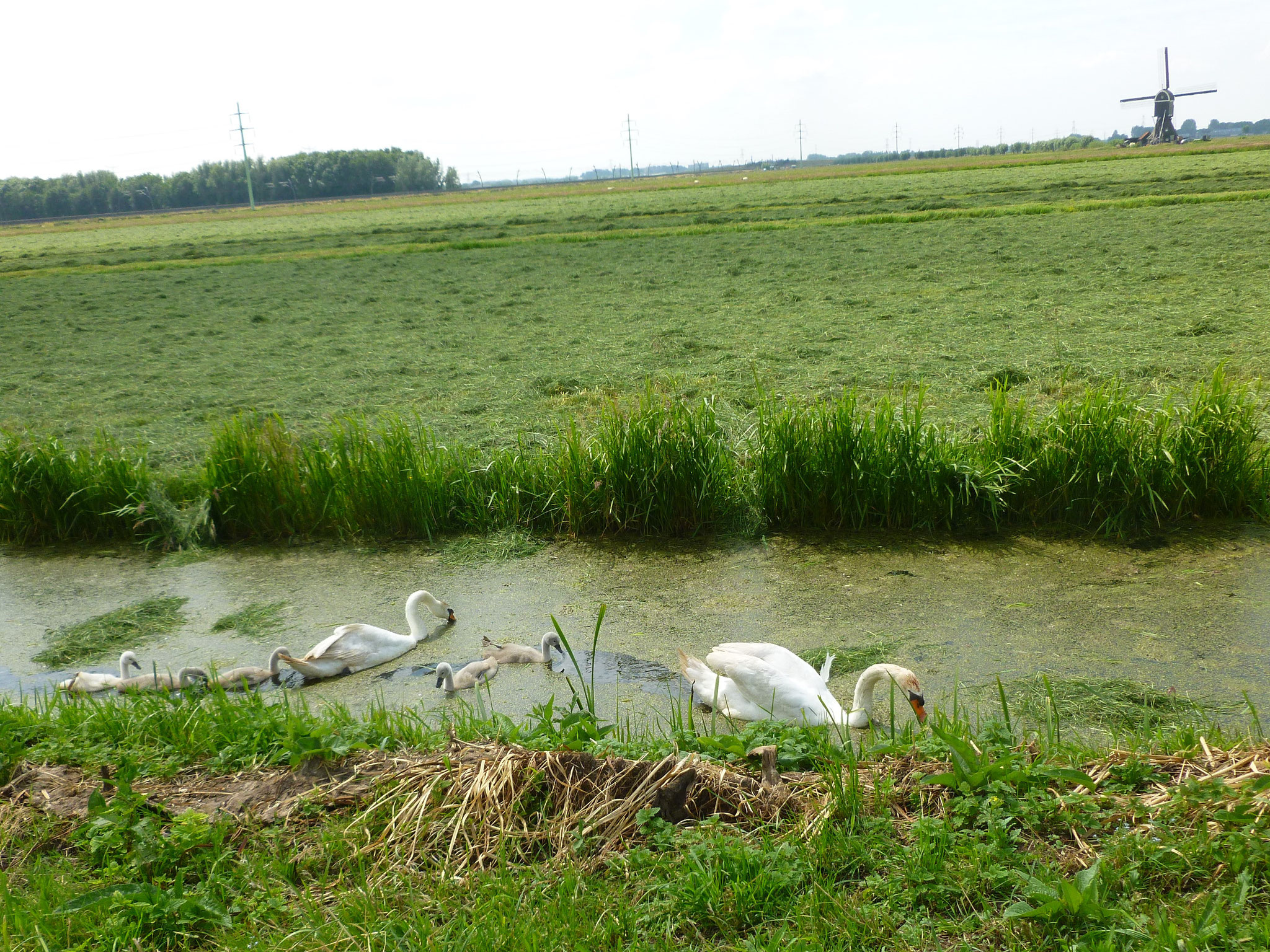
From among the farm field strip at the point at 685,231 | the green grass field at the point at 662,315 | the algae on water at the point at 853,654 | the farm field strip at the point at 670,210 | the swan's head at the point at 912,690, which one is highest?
the farm field strip at the point at 670,210

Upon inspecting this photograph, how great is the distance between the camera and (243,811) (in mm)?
2559

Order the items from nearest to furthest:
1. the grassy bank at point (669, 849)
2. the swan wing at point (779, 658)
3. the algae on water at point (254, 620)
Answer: the grassy bank at point (669, 849)
the swan wing at point (779, 658)
the algae on water at point (254, 620)

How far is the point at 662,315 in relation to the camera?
11.1 meters

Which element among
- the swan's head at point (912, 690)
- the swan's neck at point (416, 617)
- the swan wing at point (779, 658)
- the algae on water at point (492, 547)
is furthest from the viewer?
the algae on water at point (492, 547)

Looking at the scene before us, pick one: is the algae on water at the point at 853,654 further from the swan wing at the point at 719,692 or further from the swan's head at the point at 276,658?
the swan's head at the point at 276,658

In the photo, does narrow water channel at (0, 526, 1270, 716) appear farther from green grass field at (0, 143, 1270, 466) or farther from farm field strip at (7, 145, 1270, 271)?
farm field strip at (7, 145, 1270, 271)

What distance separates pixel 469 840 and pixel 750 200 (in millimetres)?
31516

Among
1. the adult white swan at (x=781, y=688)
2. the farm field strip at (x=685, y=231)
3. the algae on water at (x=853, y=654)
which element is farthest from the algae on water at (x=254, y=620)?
the farm field strip at (x=685, y=231)

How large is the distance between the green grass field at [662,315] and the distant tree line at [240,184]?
2606 inches

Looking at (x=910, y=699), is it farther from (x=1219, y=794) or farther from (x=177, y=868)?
(x=177, y=868)

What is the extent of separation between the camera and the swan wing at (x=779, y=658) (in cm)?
324

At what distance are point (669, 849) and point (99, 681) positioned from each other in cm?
263

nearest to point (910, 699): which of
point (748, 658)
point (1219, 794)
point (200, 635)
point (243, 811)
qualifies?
point (748, 658)

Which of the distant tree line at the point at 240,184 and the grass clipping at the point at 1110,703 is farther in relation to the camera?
the distant tree line at the point at 240,184
